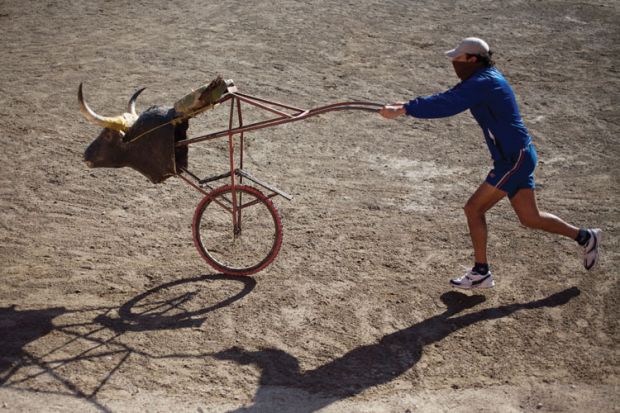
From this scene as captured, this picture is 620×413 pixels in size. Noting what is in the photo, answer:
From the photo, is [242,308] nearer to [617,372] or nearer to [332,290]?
[332,290]

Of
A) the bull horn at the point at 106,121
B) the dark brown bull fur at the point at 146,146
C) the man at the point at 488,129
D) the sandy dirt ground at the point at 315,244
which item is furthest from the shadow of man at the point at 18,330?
the man at the point at 488,129

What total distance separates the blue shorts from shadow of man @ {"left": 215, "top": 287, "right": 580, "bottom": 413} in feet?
3.47

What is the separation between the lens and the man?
234 inches

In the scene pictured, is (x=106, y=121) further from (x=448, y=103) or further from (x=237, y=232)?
(x=448, y=103)

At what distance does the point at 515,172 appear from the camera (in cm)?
619

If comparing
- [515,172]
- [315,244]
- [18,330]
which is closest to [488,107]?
[515,172]

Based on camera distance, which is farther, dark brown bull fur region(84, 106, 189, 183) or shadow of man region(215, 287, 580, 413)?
dark brown bull fur region(84, 106, 189, 183)

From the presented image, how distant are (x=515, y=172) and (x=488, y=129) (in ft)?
1.35

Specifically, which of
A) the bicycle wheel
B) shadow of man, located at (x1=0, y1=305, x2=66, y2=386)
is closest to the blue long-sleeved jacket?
the bicycle wheel

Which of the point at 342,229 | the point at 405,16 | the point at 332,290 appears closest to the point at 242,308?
the point at 332,290

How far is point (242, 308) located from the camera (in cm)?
654

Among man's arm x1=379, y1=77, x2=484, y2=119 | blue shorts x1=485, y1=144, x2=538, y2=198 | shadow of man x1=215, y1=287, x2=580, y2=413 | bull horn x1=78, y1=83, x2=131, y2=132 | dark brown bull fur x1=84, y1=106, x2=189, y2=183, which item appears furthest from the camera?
dark brown bull fur x1=84, y1=106, x2=189, y2=183

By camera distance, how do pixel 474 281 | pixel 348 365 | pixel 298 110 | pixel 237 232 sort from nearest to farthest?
pixel 348 365 → pixel 298 110 → pixel 474 281 → pixel 237 232

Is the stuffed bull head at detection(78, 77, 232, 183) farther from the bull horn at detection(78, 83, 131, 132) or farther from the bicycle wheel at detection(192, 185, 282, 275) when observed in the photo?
the bicycle wheel at detection(192, 185, 282, 275)
